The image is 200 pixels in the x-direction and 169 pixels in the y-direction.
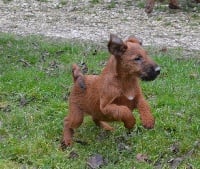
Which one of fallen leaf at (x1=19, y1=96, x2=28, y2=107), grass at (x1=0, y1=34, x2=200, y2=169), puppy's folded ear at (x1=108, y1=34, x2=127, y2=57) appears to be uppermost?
puppy's folded ear at (x1=108, y1=34, x2=127, y2=57)

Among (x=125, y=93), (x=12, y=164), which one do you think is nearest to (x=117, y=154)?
(x=125, y=93)

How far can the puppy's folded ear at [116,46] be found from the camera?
5527 mm

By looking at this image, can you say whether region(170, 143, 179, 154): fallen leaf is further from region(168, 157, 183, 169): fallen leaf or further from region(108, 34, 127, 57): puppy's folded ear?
region(108, 34, 127, 57): puppy's folded ear

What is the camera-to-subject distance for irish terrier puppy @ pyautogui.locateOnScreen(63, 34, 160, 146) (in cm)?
553

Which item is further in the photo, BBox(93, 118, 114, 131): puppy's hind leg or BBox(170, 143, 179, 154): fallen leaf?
BBox(93, 118, 114, 131): puppy's hind leg

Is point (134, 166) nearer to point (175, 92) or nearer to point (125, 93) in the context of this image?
point (125, 93)

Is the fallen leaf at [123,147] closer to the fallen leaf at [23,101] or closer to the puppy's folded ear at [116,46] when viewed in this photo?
the puppy's folded ear at [116,46]

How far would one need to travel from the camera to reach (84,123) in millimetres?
6633

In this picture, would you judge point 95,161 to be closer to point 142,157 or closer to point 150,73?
point 142,157

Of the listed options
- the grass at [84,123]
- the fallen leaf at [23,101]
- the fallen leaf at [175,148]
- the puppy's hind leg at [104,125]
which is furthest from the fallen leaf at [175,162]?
the fallen leaf at [23,101]

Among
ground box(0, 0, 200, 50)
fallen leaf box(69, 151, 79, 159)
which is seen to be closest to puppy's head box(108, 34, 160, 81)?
fallen leaf box(69, 151, 79, 159)

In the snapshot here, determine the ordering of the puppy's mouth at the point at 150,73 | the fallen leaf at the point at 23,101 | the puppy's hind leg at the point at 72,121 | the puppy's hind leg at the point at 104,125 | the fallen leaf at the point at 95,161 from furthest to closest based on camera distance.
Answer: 1. the fallen leaf at the point at 23,101
2. the puppy's hind leg at the point at 104,125
3. the puppy's hind leg at the point at 72,121
4. the fallen leaf at the point at 95,161
5. the puppy's mouth at the point at 150,73

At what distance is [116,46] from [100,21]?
7274 millimetres

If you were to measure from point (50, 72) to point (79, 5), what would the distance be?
5917 millimetres
